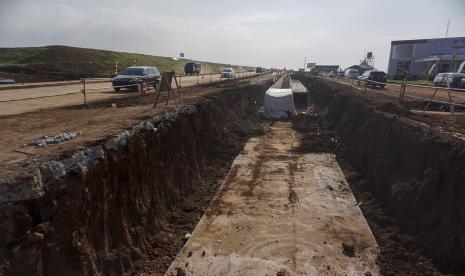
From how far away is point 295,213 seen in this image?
30.4 ft

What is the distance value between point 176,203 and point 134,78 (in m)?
16.9

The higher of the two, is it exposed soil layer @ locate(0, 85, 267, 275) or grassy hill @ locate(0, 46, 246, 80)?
grassy hill @ locate(0, 46, 246, 80)

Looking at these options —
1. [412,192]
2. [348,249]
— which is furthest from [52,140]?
[412,192]

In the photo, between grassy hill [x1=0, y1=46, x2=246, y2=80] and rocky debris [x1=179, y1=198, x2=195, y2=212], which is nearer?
rocky debris [x1=179, y1=198, x2=195, y2=212]

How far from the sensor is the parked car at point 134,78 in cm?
2398

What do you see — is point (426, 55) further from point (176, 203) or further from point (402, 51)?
point (176, 203)

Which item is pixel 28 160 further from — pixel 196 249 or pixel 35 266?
pixel 196 249

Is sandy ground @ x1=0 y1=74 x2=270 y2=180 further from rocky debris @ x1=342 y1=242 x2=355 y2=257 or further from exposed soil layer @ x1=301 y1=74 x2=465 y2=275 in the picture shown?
exposed soil layer @ x1=301 y1=74 x2=465 y2=275

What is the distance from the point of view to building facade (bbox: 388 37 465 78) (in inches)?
2186

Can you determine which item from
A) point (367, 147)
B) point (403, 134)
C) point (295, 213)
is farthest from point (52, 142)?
point (367, 147)

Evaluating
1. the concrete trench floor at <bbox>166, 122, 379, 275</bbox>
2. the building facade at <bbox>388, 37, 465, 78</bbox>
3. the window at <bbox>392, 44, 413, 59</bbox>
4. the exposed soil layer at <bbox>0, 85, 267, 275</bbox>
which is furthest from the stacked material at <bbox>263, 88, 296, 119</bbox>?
the window at <bbox>392, 44, 413, 59</bbox>

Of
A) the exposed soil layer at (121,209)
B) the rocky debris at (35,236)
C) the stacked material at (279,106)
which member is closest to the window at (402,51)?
the stacked material at (279,106)

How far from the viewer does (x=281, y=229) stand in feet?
27.5

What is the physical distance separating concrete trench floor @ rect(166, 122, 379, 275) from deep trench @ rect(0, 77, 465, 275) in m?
0.41
